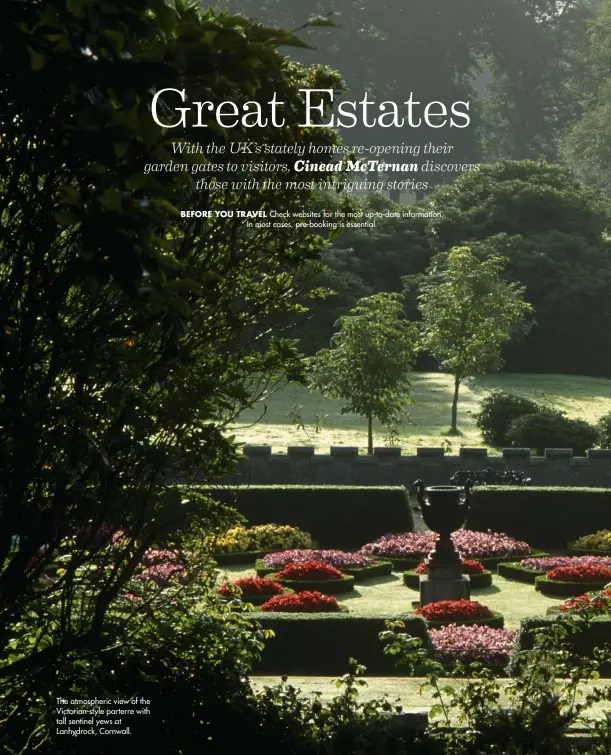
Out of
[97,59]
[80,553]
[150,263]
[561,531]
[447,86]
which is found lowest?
[561,531]

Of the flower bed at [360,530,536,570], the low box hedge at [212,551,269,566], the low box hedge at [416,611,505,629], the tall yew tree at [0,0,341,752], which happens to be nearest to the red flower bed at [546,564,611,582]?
the flower bed at [360,530,536,570]

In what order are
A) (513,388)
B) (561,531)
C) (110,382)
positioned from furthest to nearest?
(513,388)
(561,531)
(110,382)

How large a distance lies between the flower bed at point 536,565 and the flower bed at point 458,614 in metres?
3.71

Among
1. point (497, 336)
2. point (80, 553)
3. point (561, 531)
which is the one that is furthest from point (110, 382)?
point (497, 336)

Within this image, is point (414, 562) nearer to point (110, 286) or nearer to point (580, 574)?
point (580, 574)

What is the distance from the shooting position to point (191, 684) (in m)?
7.31

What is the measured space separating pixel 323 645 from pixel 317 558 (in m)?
6.45

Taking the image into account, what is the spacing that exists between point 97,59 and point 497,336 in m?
30.7

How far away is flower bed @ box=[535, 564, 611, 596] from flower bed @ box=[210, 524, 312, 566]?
4.39 m

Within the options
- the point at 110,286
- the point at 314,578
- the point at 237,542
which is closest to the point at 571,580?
the point at 314,578

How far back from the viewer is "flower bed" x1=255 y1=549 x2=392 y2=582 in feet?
61.4

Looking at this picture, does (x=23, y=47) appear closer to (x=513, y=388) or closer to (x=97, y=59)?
(x=97, y=59)

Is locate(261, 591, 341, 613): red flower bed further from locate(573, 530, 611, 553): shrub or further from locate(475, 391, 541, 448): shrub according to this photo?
locate(475, 391, 541, 448): shrub

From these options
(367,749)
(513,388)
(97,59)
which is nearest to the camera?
(97,59)
